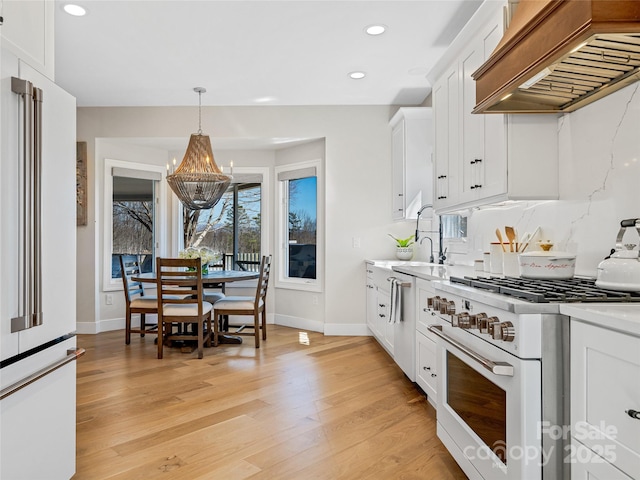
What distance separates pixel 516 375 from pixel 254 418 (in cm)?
181

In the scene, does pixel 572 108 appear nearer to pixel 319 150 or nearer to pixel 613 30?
pixel 613 30

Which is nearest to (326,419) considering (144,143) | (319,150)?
(319,150)

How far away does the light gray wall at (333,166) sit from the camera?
520 cm

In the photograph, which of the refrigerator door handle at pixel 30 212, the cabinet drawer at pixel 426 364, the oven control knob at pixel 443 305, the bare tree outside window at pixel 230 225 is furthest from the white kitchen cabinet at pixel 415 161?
the refrigerator door handle at pixel 30 212

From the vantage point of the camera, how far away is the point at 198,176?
14.5 ft

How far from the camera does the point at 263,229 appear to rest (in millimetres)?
5980

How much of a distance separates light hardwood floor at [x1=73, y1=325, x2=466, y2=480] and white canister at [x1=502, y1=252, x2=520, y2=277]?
99cm

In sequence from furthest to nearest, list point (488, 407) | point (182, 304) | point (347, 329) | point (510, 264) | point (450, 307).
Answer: point (347, 329)
point (182, 304)
point (510, 264)
point (450, 307)
point (488, 407)

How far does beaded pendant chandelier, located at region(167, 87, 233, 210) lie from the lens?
4.42 metres

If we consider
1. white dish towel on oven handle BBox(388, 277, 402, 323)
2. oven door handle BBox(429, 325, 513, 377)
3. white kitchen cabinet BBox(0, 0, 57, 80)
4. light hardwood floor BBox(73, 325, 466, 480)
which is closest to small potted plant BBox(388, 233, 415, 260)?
light hardwood floor BBox(73, 325, 466, 480)

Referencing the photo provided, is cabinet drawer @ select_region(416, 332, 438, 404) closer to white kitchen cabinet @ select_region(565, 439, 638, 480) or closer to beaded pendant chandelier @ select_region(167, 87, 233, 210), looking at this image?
white kitchen cabinet @ select_region(565, 439, 638, 480)

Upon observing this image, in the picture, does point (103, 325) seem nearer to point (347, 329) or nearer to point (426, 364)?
point (347, 329)

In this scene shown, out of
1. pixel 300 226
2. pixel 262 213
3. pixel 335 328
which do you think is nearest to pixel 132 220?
pixel 262 213

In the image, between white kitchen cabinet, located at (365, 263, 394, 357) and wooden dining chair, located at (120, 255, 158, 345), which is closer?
white kitchen cabinet, located at (365, 263, 394, 357)
